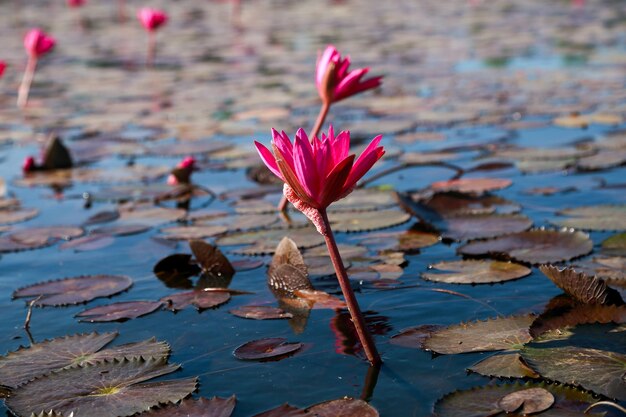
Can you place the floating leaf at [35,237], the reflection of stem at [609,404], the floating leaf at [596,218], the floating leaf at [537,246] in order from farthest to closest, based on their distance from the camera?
1. the floating leaf at [35,237]
2. the floating leaf at [596,218]
3. the floating leaf at [537,246]
4. the reflection of stem at [609,404]

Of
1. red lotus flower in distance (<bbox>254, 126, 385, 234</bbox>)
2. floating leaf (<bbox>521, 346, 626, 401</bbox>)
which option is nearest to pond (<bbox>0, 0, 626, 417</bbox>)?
floating leaf (<bbox>521, 346, 626, 401</bbox>)

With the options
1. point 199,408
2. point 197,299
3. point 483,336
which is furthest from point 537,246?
point 199,408

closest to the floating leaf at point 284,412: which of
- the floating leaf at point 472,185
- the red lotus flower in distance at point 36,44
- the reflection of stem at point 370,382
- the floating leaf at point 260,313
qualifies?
the reflection of stem at point 370,382

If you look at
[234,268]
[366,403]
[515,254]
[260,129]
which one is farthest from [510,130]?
[366,403]

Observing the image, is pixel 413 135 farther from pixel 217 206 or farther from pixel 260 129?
pixel 217 206

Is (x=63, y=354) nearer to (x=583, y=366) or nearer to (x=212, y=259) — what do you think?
(x=212, y=259)

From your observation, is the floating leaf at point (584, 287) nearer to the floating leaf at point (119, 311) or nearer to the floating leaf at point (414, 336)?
the floating leaf at point (414, 336)
